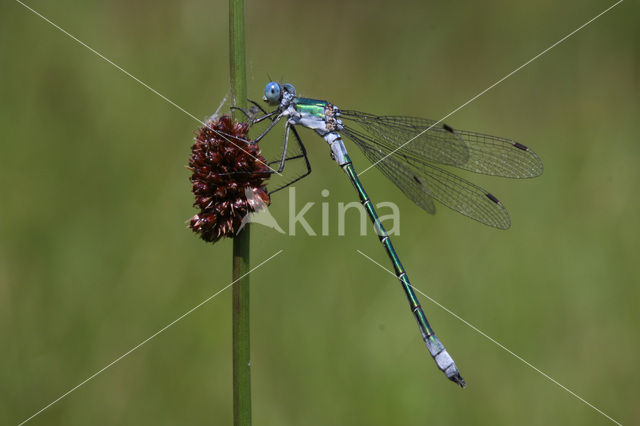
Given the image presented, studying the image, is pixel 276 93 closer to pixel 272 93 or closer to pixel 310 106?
pixel 272 93

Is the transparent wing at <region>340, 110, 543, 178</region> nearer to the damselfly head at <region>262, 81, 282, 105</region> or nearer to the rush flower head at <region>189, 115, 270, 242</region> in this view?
the damselfly head at <region>262, 81, 282, 105</region>

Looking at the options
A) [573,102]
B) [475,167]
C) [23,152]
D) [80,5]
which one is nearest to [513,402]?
[475,167]

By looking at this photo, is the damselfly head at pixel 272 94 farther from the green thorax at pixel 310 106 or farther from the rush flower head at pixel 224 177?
the rush flower head at pixel 224 177

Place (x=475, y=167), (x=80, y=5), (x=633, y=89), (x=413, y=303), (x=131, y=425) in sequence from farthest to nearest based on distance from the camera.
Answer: (x=633, y=89) → (x=80, y=5) → (x=475, y=167) → (x=413, y=303) → (x=131, y=425)

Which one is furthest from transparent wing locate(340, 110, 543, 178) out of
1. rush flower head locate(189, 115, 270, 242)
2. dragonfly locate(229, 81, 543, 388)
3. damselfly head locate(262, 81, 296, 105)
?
rush flower head locate(189, 115, 270, 242)

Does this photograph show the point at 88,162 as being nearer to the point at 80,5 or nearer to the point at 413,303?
the point at 80,5

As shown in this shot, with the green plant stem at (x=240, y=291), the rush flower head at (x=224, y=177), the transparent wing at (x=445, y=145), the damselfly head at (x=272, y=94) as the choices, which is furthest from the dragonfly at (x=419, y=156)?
the green plant stem at (x=240, y=291)
